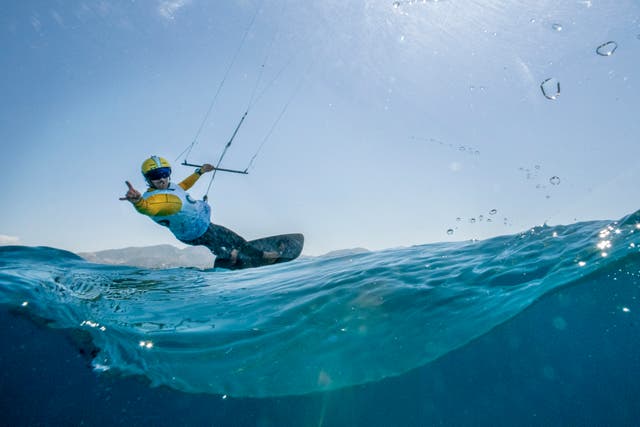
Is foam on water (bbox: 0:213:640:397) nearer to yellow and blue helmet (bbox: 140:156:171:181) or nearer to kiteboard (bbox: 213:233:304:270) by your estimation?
yellow and blue helmet (bbox: 140:156:171:181)

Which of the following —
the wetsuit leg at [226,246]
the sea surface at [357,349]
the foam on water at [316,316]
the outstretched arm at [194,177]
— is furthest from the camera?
the wetsuit leg at [226,246]

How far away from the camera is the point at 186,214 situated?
9414 millimetres

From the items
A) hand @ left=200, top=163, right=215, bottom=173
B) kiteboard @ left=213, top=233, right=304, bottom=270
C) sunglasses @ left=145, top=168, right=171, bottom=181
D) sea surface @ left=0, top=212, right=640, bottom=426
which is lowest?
sea surface @ left=0, top=212, right=640, bottom=426

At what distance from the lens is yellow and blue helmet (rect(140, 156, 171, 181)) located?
852cm

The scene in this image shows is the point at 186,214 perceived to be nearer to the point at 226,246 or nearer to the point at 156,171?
the point at 156,171

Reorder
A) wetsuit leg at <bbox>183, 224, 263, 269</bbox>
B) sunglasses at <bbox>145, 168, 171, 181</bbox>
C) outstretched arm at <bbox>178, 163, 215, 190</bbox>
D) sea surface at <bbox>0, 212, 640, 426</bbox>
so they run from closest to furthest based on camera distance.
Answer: sea surface at <bbox>0, 212, 640, 426</bbox> → sunglasses at <bbox>145, 168, 171, 181</bbox> → outstretched arm at <bbox>178, 163, 215, 190</bbox> → wetsuit leg at <bbox>183, 224, 263, 269</bbox>

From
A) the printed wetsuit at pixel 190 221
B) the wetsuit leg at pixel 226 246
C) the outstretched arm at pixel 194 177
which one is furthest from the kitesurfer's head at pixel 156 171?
the wetsuit leg at pixel 226 246

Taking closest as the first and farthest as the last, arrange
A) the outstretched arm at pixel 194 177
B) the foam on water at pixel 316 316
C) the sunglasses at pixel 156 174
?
the foam on water at pixel 316 316 → the sunglasses at pixel 156 174 → the outstretched arm at pixel 194 177

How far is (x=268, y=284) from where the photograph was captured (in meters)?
8.75

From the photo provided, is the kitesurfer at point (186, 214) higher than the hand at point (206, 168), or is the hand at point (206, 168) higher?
the hand at point (206, 168)

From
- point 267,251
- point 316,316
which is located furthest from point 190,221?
point 316,316

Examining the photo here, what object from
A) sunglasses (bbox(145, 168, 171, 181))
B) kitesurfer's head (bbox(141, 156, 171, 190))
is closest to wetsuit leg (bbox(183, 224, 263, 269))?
kitesurfer's head (bbox(141, 156, 171, 190))

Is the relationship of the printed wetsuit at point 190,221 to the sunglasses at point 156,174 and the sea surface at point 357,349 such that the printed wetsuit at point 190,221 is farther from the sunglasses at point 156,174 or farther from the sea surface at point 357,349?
the sea surface at point 357,349

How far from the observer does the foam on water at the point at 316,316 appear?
6156mm
